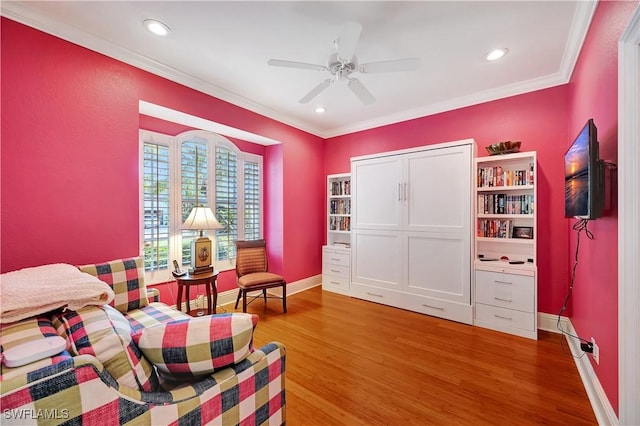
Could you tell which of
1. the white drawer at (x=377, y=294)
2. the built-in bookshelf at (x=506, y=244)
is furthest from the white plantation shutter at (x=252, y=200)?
the built-in bookshelf at (x=506, y=244)

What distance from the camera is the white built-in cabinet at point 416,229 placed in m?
2.99

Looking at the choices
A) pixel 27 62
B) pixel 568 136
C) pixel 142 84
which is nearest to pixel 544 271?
pixel 568 136

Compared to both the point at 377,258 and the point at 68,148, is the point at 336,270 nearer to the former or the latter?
the point at 377,258

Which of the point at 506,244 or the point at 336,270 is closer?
the point at 506,244

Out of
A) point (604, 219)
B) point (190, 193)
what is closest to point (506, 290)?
point (604, 219)

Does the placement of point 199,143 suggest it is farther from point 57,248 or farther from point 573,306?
point 573,306

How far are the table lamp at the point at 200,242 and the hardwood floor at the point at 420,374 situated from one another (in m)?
0.93

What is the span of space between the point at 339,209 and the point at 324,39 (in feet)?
8.81

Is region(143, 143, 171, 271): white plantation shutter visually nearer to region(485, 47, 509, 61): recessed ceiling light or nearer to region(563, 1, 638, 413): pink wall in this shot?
region(485, 47, 509, 61): recessed ceiling light

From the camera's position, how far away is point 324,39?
2.15m

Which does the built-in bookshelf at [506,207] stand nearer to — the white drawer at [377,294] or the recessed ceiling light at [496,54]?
the recessed ceiling light at [496,54]

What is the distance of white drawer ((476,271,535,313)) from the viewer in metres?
2.57

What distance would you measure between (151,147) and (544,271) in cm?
462

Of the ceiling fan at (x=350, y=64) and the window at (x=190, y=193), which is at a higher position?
the ceiling fan at (x=350, y=64)
